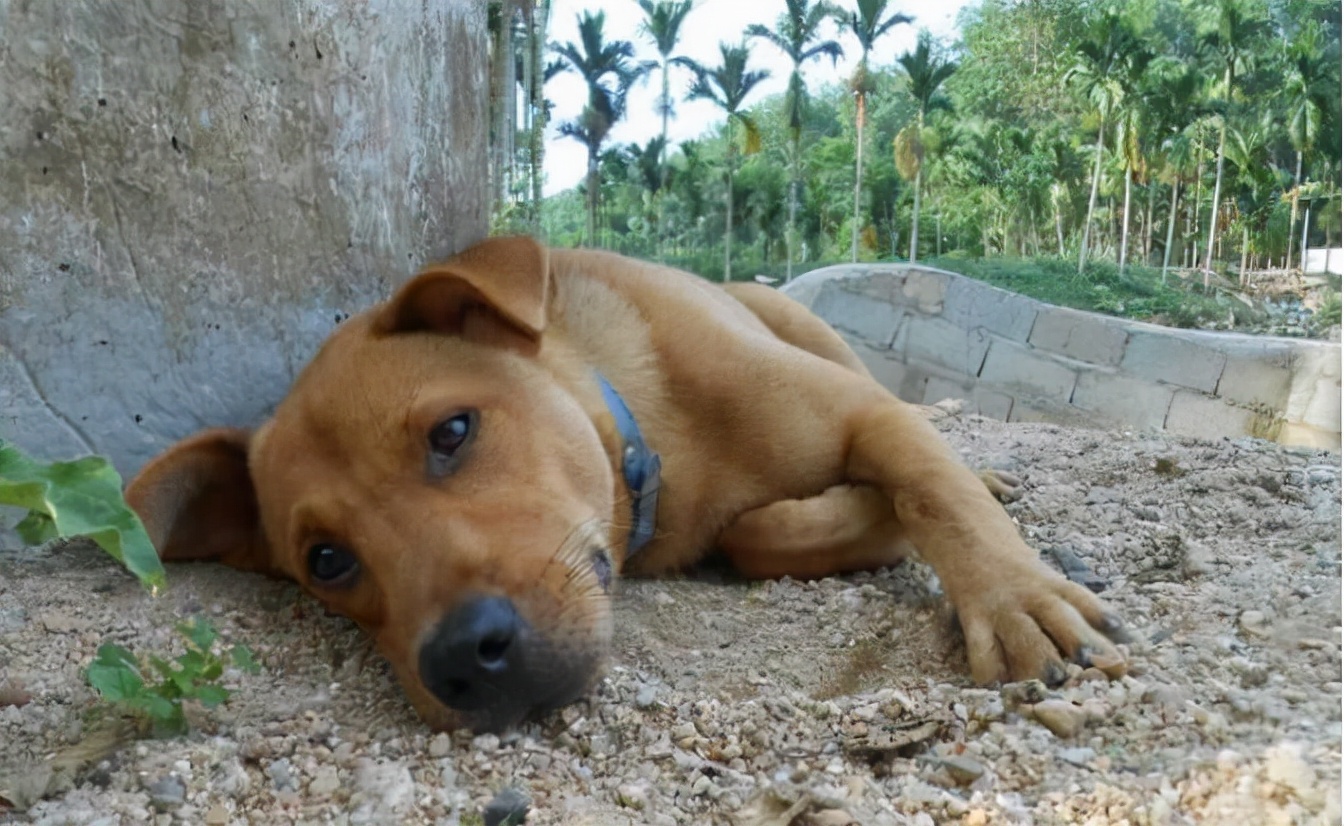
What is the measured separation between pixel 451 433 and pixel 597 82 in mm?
1444

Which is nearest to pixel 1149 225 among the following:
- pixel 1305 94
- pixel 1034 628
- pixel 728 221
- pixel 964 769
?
pixel 1305 94

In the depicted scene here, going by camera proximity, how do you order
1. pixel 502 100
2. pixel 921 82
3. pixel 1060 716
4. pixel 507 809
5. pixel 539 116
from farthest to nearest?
pixel 502 100, pixel 539 116, pixel 921 82, pixel 1060 716, pixel 507 809

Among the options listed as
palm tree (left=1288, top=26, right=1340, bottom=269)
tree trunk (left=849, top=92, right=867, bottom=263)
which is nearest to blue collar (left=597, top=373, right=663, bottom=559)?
tree trunk (left=849, top=92, right=867, bottom=263)

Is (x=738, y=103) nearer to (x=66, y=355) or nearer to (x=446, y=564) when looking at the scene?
(x=446, y=564)

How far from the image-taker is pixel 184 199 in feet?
11.0

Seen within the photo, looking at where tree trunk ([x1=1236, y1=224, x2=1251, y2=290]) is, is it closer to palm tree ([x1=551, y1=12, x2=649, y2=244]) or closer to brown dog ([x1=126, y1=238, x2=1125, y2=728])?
brown dog ([x1=126, y1=238, x2=1125, y2=728])

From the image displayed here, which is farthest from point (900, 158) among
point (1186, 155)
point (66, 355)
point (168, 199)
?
point (66, 355)

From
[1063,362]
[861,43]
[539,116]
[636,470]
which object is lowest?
[636,470]

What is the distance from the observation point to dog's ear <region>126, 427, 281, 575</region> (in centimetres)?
313

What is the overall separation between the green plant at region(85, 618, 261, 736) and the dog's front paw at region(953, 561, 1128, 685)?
177 centimetres

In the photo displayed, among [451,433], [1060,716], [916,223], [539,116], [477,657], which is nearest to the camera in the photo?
[1060,716]

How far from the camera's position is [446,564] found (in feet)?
8.12

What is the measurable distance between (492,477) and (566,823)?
3.38 feet

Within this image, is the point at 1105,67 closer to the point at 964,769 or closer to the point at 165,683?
the point at 964,769
